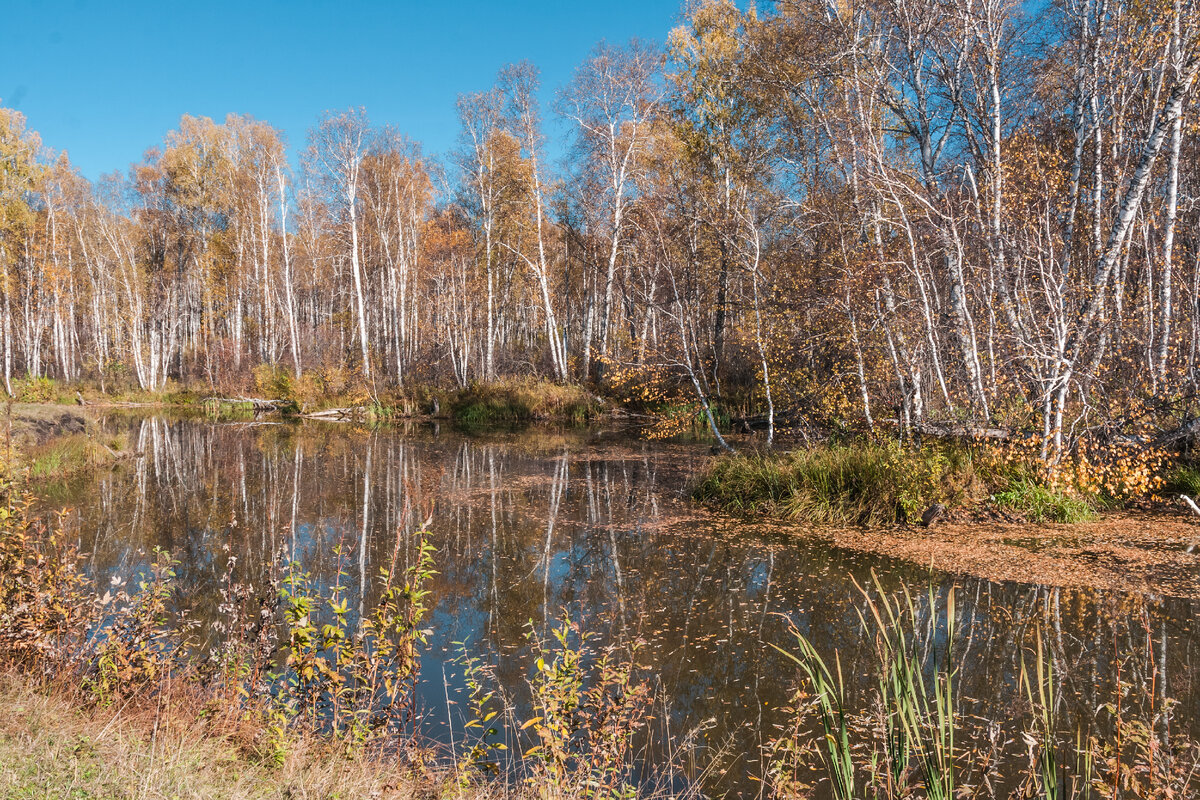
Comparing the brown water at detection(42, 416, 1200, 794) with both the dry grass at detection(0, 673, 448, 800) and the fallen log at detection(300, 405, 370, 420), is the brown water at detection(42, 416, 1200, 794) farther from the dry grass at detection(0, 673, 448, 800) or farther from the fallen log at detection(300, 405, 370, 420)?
the fallen log at detection(300, 405, 370, 420)

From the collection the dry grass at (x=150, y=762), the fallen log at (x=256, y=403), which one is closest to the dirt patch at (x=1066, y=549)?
the dry grass at (x=150, y=762)

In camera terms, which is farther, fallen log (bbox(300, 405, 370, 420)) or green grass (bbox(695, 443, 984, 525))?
fallen log (bbox(300, 405, 370, 420))

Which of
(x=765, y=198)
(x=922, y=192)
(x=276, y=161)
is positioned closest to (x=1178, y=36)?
(x=922, y=192)

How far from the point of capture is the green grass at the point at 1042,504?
8.27 meters

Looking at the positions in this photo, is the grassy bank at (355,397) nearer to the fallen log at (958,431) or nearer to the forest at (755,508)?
the forest at (755,508)

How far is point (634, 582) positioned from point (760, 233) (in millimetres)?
10537

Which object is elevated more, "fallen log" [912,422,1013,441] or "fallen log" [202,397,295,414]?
"fallen log" [202,397,295,414]

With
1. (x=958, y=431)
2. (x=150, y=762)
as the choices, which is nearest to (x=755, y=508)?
(x=958, y=431)

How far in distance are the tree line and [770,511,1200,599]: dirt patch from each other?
110cm

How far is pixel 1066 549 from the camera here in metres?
7.26

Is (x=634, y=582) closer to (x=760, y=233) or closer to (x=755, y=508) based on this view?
(x=755, y=508)

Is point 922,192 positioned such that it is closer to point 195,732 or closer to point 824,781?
point 824,781

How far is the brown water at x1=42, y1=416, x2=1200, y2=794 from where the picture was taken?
4375mm

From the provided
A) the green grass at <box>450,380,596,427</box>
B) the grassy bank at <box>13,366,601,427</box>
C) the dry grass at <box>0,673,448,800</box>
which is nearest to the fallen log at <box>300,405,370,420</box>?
the grassy bank at <box>13,366,601,427</box>
